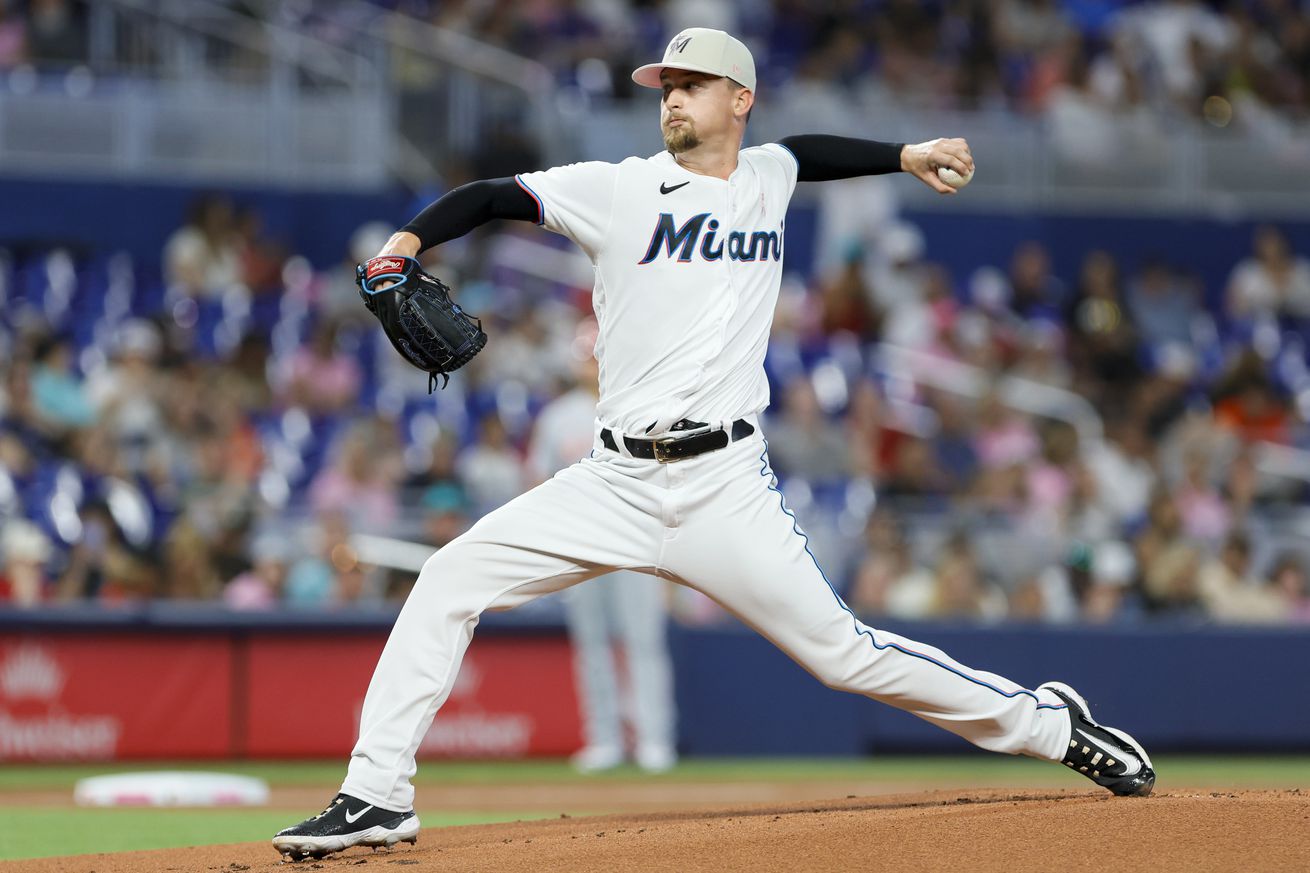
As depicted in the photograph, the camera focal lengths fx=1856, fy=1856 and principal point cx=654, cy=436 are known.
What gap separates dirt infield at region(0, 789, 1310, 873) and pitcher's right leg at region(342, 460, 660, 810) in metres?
0.32

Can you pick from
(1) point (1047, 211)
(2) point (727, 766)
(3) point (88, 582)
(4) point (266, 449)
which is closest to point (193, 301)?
(4) point (266, 449)

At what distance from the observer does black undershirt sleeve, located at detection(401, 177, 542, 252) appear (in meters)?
5.15

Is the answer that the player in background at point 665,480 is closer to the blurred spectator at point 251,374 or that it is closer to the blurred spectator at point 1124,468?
the blurred spectator at point 251,374

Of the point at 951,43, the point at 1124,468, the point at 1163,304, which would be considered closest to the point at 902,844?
the point at 1124,468

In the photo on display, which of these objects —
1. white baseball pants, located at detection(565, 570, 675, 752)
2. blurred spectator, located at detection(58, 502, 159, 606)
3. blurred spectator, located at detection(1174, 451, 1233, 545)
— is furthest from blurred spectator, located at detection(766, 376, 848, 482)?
blurred spectator, located at detection(58, 502, 159, 606)

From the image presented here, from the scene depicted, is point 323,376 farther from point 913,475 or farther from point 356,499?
point 913,475

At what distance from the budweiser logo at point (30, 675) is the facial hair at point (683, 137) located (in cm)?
612

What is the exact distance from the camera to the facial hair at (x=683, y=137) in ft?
17.8

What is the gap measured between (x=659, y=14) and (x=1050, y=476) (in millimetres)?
6591

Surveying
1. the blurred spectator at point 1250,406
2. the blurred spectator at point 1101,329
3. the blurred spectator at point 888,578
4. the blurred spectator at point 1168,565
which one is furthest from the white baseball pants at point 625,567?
the blurred spectator at point 1101,329

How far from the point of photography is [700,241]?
536cm

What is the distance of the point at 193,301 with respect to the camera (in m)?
13.3

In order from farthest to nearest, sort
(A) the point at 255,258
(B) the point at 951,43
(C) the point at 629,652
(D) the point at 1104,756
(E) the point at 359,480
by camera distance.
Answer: (B) the point at 951,43 → (A) the point at 255,258 → (E) the point at 359,480 → (C) the point at 629,652 → (D) the point at 1104,756

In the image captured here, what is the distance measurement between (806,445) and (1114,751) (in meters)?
6.80
